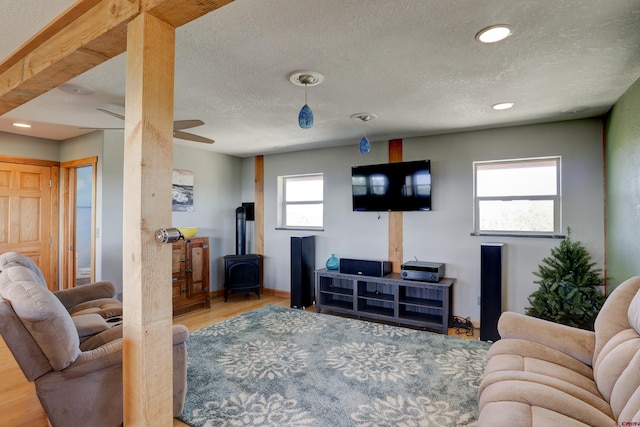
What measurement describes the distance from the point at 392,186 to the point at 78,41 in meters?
3.64

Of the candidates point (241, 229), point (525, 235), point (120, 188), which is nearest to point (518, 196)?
point (525, 235)

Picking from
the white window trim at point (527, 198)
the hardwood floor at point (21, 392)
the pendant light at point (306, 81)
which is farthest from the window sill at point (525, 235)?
the pendant light at point (306, 81)

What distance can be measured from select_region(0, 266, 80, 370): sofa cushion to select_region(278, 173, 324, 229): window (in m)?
3.86

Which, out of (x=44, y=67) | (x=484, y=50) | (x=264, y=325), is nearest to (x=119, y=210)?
(x=264, y=325)

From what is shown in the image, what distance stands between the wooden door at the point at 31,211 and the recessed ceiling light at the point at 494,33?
17.9ft

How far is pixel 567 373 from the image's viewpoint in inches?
70.2

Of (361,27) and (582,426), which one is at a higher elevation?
(361,27)

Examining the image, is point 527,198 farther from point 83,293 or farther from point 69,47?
point 83,293

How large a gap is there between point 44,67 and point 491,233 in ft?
14.2

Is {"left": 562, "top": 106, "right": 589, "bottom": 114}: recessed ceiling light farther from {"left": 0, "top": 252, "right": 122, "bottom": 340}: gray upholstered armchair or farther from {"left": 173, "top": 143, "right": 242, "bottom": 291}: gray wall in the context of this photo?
{"left": 173, "top": 143, "right": 242, "bottom": 291}: gray wall

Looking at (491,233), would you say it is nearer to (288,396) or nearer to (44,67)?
(288,396)

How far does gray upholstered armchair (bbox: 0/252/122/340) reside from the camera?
2.38 metres

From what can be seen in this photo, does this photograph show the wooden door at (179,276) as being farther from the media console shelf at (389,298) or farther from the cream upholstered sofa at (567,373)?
the cream upholstered sofa at (567,373)

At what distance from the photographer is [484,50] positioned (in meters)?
2.13
